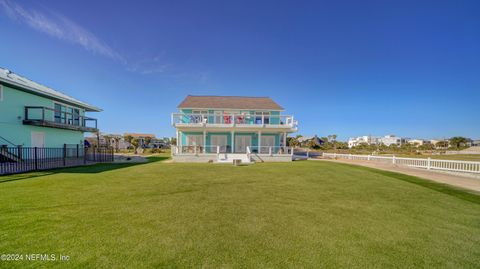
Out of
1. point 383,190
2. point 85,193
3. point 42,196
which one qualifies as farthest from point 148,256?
point 383,190

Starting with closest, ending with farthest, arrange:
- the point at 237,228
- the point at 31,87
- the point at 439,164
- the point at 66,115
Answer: the point at 237,228
the point at 439,164
the point at 31,87
the point at 66,115

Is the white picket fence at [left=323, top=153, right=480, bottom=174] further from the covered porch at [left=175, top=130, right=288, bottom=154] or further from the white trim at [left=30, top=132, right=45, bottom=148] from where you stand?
the white trim at [left=30, top=132, right=45, bottom=148]

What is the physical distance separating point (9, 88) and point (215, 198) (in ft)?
61.0

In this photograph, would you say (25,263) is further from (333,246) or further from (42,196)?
(333,246)

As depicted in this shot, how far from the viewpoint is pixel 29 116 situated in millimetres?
14734

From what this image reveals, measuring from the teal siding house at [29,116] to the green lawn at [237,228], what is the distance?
1110cm

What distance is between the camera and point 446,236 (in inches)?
142

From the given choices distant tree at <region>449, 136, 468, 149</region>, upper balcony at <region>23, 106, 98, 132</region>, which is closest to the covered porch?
upper balcony at <region>23, 106, 98, 132</region>

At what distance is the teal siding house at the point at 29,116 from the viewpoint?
12.9 metres

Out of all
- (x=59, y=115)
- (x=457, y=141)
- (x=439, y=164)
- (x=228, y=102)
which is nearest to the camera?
(x=439, y=164)

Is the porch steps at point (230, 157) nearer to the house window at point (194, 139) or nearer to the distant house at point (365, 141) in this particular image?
the house window at point (194, 139)

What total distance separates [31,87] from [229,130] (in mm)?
16468

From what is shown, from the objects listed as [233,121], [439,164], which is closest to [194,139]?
[233,121]

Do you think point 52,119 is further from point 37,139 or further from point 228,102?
point 228,102
